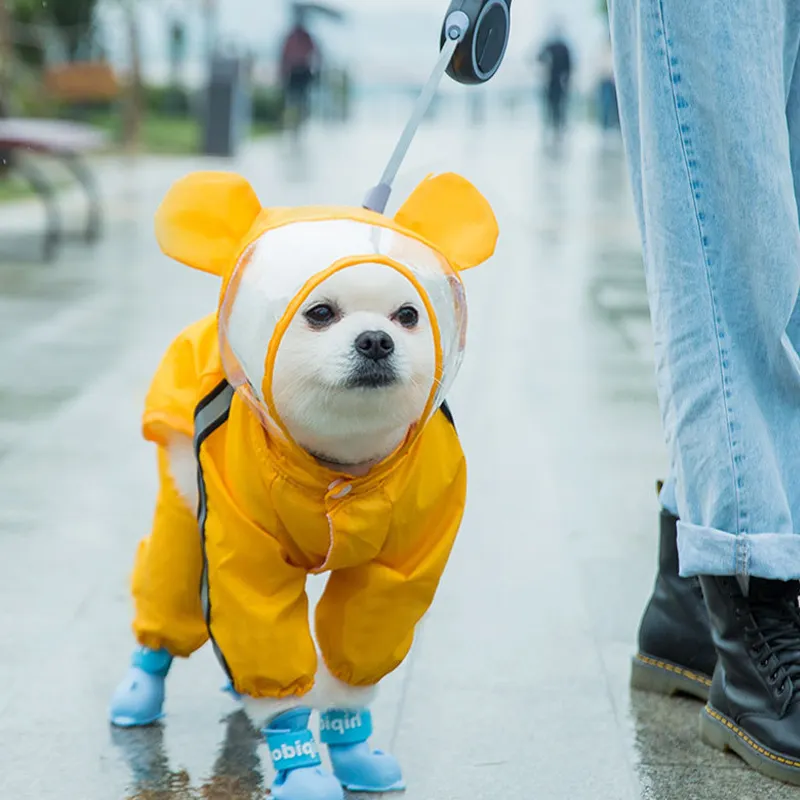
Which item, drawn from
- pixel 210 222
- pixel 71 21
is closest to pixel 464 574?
pixel 210 222

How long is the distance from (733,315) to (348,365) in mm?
783

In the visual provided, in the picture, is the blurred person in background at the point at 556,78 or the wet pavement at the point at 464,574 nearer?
the wet pavement at the point at 464,574

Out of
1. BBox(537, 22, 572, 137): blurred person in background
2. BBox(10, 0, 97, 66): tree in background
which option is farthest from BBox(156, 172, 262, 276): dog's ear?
BBox(10, 0, 97, 66): tree in background

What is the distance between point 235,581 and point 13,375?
11.0 feet

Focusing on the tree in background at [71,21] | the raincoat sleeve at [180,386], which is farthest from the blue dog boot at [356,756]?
the tree in background at [71,21]

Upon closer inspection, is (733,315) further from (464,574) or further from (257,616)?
(464,574)

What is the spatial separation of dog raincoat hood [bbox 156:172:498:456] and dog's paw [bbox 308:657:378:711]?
459 mm

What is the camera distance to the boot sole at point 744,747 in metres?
2.38

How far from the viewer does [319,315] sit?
1.98 m

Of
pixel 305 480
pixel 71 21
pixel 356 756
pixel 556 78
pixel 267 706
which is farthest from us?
pixel 71 21

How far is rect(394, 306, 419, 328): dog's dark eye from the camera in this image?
6.61ft

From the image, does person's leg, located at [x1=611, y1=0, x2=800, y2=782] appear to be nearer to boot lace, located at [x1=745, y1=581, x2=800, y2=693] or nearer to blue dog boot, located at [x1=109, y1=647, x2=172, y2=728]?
boot lace, located at [x1=745, y1=581, x2=800, y2=693]

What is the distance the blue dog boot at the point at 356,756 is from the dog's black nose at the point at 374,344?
70 cm

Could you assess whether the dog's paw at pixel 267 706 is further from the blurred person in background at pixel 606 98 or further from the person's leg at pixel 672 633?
the blurred person in background at pixel 606 98
